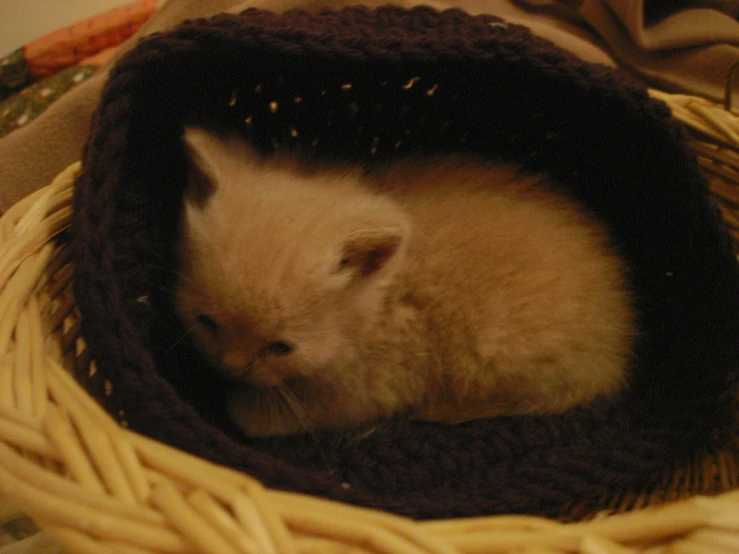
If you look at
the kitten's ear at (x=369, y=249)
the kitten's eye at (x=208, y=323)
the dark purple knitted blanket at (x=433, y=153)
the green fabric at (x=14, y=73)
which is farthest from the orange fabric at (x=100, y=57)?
the kitten's ear at (x=369, y=249)

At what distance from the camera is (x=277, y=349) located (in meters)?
0.95

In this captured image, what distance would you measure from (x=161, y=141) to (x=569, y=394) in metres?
0.94

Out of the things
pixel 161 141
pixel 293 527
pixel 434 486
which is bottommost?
pixel 434 486

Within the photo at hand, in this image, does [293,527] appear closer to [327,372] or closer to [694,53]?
[327,372]

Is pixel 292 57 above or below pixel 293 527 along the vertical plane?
above

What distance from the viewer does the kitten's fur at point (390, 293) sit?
0.91 m

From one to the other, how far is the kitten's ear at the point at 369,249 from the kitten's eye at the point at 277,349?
6.2 inches

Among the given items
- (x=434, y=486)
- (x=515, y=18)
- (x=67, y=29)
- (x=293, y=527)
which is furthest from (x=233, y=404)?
(x=67, y=29)

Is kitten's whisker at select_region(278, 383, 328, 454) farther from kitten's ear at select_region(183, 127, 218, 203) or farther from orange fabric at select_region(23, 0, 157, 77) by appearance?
orange fabric at select_region(23, 0, 157, 77)

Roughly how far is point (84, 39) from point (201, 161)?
1755 millimetres

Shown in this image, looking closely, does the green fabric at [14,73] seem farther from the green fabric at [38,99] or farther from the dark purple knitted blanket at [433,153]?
the dark purple knitted blanket at [433,153]

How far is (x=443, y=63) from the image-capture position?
1013mm

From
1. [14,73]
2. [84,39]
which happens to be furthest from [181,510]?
[14,73]

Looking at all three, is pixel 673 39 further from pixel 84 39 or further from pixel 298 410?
pixel 84 39
